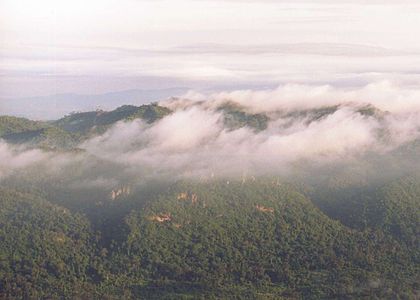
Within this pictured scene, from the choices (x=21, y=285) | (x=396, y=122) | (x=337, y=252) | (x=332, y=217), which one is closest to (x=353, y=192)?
(x=332, y=217)

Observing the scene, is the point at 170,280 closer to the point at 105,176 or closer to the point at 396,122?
the point at 105,176

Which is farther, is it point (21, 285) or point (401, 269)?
point (401, 269)

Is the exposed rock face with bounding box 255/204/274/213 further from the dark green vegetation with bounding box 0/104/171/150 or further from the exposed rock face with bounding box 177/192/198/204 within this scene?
the dark green vegetation with bounding box 0/104/171/150

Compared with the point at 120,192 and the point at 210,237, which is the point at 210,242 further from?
the point at 120,192

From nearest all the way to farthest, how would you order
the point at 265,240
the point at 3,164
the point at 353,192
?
1. the point at 265,240
2. the point at 353,192
3. the point at 3,164

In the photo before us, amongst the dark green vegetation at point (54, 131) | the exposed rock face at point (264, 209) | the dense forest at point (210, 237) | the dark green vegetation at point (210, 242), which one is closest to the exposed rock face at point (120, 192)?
the dark green vegetation at point (210, 242)

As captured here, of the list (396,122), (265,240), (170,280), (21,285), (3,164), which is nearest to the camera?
(21,285)
